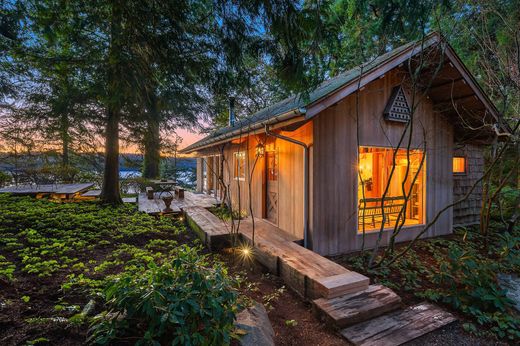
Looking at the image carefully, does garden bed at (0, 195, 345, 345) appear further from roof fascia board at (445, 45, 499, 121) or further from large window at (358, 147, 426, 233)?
roof fascia board at (445, 45, 499, 121)

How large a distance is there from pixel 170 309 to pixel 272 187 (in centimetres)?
522

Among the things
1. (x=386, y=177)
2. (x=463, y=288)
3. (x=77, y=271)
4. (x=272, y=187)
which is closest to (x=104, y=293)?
(x=77, y=271)

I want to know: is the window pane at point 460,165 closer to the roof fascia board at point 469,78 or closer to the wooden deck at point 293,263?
the roof fascia board at point 469,78

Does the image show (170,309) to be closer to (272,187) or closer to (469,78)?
(272,187)

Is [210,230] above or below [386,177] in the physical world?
below

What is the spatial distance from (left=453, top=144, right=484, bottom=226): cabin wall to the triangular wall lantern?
315 cm

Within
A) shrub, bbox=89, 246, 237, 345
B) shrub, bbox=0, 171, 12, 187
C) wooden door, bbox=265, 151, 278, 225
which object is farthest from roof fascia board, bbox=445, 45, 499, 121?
shrub, bbox=0, 171, 12, 187

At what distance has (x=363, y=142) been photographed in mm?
5430

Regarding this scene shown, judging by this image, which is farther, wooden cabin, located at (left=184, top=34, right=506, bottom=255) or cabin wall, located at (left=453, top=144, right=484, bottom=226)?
cabin wall, located at (left=453, top=144, right=484, bottom=226)

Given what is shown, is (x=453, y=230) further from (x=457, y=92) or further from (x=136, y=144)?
(x=136, y=144)

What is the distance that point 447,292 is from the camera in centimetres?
365

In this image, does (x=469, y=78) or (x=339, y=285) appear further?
(x=469, y=78)

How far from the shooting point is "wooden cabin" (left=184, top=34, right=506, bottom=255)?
4.67 m

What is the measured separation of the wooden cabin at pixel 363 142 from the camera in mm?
4672
